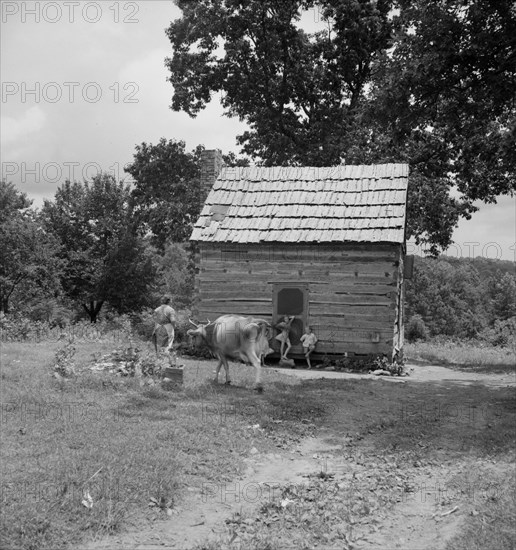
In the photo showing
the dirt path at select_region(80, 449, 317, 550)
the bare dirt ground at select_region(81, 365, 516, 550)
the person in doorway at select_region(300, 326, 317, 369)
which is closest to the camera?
the dirt path at select_region(80, 449, 317, 550)

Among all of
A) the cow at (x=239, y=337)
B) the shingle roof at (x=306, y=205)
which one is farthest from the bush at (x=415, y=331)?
the cow at (x=239, y=337)

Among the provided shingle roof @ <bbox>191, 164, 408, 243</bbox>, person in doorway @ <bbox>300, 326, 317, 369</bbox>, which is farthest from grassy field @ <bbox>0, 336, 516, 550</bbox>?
shingle roof @ <bbox>191, 164, 408, 243</bbox>

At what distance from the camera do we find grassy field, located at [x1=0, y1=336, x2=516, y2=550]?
240 inches

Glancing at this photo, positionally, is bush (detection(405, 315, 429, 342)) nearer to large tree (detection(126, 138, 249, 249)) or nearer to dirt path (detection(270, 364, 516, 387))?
large tree (detection(126, 138, 249, 249))

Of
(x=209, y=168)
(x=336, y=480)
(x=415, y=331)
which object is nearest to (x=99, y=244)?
(x=209, y=168)

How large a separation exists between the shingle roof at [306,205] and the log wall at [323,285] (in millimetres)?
407

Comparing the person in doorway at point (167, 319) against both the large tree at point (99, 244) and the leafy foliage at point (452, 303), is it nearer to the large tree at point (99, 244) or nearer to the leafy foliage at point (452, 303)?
the large tree at point (99, 244)

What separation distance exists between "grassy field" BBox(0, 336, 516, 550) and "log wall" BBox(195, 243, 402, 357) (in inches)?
145

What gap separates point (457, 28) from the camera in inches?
A: 498

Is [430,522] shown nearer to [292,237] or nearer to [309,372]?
[309,372]

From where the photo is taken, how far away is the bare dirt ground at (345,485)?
5844 millimetres

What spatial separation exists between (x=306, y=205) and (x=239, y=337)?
9.14 metres

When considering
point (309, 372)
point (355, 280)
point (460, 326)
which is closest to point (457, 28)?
point (355, 280)

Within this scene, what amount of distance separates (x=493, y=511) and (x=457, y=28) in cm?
1018
